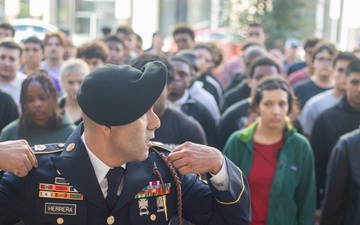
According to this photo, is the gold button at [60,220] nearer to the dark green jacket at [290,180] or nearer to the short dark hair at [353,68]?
the dark green jacket at [290,180]

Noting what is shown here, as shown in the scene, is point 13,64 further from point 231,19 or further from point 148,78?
point 231,19

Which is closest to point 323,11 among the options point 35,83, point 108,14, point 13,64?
point 108,14

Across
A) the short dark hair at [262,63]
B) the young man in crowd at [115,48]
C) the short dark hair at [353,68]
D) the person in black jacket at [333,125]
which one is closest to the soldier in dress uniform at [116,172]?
the person in black jacket at [333,125]

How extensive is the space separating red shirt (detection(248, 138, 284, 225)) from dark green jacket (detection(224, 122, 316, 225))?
0.14 feet

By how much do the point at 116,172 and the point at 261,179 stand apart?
267cm

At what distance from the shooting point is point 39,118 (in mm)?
5812

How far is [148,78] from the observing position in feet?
10.1

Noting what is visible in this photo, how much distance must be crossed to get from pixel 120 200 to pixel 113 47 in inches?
291

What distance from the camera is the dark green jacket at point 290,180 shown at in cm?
563

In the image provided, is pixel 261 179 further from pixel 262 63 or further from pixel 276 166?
pixel 262 63

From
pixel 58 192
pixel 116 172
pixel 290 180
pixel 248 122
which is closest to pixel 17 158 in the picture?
pixel 58 192

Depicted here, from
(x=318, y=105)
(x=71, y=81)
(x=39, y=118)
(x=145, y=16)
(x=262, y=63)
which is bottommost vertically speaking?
(x=145, y=16)

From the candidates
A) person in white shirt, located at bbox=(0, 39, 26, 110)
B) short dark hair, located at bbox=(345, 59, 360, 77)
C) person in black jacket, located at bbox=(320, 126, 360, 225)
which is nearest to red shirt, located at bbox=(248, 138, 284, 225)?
person in black jacket, located at bbox=(320, 126, 360, 225)

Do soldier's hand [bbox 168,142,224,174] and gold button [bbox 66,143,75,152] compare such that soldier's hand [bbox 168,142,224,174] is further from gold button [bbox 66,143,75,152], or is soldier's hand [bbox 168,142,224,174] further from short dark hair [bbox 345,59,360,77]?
short dark hair [bbox 345,59,360,77]
